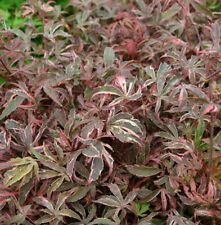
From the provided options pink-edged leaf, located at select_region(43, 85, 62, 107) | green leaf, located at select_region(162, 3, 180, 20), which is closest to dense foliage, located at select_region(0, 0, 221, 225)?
pink-edged leaf, located at select_region(43, 85, 62, 107)

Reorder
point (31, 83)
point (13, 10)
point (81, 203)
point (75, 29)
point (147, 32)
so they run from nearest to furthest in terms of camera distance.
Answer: point (81, 203) → point (31, 83) → point (147, 32) → point (75, 29) → point (13, 10)

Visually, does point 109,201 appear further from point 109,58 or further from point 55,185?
point 109,58

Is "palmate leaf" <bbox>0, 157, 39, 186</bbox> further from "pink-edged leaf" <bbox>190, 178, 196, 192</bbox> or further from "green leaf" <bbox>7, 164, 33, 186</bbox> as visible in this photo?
"pink-edged leaf" <bbox>190, 178, 196, 192</bbox>

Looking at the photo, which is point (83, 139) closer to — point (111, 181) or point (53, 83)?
point (111, 181)

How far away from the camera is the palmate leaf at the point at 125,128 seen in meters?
0.95

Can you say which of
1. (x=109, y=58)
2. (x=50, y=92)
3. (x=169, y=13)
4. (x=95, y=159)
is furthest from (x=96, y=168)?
(x=169, y=13)

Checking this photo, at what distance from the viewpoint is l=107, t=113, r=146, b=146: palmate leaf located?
95cm

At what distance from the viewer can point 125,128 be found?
0.98 m

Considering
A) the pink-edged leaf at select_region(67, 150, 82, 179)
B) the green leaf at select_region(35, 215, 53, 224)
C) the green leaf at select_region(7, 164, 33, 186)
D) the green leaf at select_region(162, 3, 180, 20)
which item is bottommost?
the green leaf at select_region(35, 215, 53, 224)

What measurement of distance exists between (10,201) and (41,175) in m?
0.15

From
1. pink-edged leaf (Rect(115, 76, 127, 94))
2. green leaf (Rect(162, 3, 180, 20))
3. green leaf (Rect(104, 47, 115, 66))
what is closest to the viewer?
pink-edged leaf (Rect(115, 76, 127, 94))

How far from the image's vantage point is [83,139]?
3.16ft

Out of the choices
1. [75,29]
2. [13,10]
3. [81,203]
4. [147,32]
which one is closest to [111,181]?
[81,203]

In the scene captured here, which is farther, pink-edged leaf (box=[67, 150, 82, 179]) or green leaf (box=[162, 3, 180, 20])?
green leaf (box=[162, 3, 180, 20])
